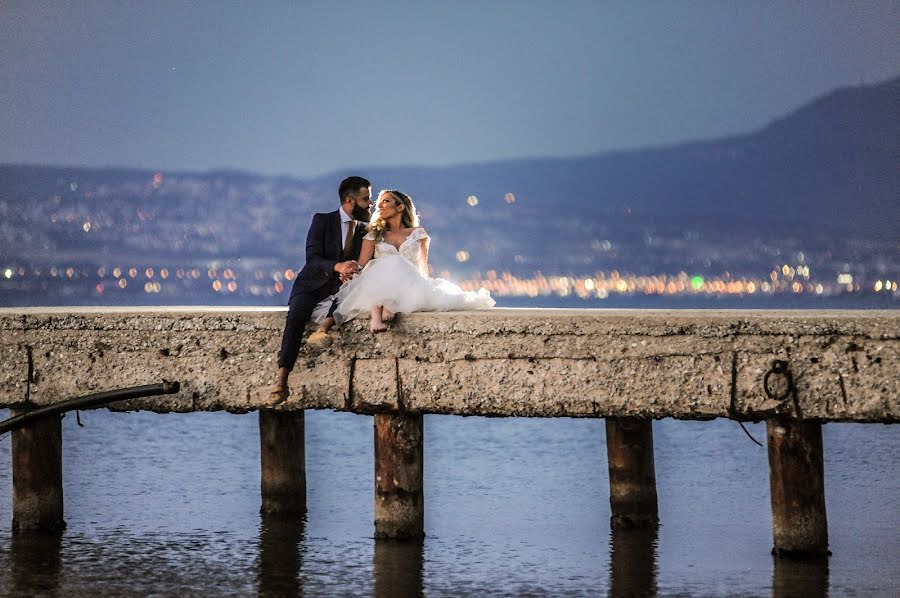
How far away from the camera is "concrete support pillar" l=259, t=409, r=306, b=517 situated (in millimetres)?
12609

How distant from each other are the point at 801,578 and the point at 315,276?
11.6 ft

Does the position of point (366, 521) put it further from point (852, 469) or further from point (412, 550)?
point (852, 469)

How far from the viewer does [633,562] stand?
37.4 ft

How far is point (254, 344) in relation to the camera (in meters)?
10.6

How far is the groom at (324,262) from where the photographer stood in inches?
409

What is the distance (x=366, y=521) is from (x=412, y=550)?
299cm

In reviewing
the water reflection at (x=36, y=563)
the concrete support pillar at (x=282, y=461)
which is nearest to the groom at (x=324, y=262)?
the water reflection at (x=36, y=563)

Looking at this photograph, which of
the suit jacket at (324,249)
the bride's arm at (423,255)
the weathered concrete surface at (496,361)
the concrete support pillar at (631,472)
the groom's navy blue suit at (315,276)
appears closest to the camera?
the weathered concrete surface at (496,361)

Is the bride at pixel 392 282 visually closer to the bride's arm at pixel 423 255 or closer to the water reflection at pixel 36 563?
the bride's arm at pixel 423 255

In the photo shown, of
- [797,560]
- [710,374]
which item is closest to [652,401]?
[710,374]

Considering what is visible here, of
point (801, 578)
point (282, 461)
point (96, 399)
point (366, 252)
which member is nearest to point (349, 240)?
point (366, 252)

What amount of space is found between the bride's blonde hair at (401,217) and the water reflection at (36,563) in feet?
9.80

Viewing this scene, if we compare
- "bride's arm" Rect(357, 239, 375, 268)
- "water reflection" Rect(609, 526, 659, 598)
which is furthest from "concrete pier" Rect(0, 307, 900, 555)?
"water reflection" Rect(609, 526, 659, 598)

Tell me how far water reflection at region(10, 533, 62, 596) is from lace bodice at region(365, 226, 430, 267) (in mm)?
2891
